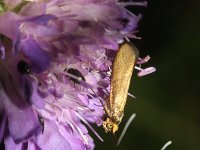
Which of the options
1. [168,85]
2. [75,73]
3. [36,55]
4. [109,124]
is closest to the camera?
[36,55]

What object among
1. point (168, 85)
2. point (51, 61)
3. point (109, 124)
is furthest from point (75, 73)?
point (168, 85)

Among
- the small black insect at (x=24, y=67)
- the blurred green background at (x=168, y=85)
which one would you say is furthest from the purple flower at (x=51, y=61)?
the blurred green background at (x=168, y=85)

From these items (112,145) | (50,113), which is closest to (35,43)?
(50,113)

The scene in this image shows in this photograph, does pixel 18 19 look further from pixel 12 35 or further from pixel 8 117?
pixel 8 117

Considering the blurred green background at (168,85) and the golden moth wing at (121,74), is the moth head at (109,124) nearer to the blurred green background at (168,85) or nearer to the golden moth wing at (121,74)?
the golden moth wing at (121,74)

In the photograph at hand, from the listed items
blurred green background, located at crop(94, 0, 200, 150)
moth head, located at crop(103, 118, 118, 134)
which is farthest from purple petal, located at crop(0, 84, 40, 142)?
blurred green background, located at crop(94, 0, 200, 150)

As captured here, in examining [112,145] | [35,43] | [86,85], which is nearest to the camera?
[35,43]

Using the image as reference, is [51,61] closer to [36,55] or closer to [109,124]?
[36,55]
